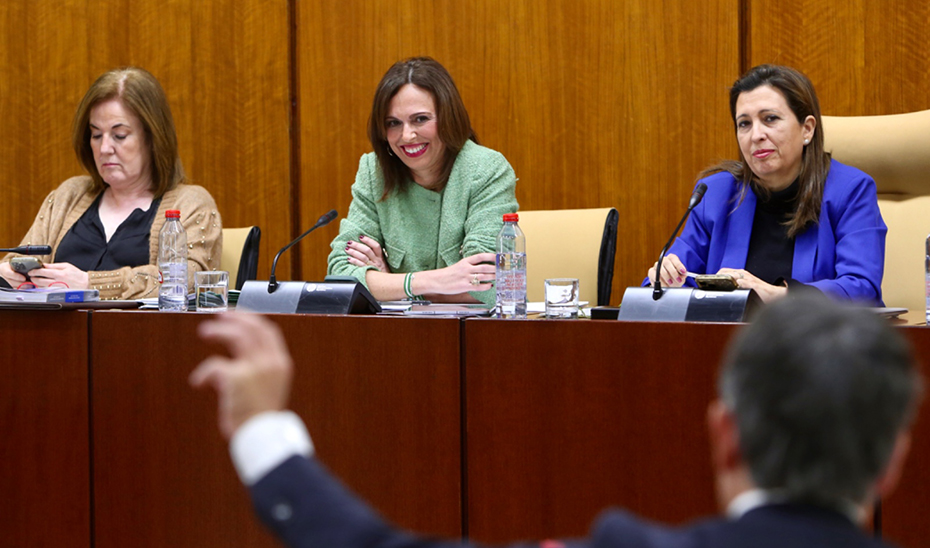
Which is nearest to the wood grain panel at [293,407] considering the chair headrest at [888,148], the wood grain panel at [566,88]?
the chair headrest at [888,148]

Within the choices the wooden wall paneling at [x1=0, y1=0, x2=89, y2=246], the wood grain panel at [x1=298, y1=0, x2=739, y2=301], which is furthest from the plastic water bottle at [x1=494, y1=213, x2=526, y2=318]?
the wooden wall paneling at [x1=0, y1=0, x2=89, y2=246]

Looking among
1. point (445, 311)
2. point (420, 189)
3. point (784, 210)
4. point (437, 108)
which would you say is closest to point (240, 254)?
point (420, 189)

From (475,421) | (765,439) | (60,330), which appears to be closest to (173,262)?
(60,330)

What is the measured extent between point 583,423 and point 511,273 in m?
0.42

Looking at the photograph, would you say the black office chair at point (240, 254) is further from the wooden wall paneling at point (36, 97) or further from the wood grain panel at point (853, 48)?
the wood grain panel at point (853, 48)

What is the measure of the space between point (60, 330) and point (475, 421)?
92 centimetres

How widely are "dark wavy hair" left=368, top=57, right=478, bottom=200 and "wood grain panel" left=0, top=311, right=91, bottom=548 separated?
1043 mm

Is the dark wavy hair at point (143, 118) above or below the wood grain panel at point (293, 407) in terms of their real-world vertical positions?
above

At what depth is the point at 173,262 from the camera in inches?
84.4

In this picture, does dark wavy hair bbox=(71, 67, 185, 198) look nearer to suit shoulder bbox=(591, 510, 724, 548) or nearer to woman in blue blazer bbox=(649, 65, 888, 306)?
woman in blue blazer bbox=(649, 65, 888, 306)

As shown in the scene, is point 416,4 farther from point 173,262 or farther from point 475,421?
point 475,421

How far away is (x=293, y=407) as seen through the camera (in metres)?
1.76

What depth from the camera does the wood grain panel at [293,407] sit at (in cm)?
167

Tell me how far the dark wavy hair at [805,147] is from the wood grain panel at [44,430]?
5.48 feet
